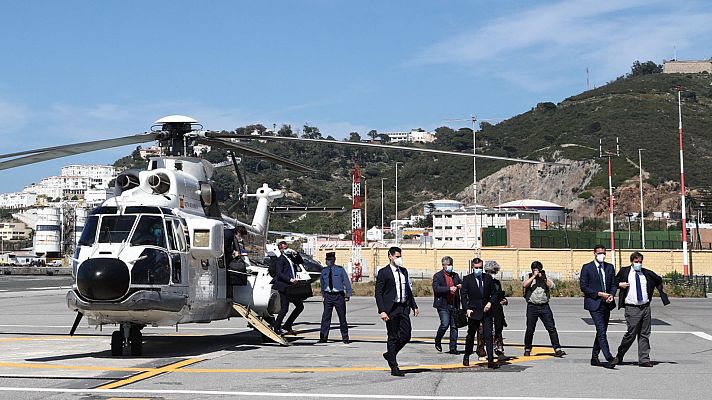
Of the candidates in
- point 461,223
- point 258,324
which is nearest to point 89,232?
point 258,324

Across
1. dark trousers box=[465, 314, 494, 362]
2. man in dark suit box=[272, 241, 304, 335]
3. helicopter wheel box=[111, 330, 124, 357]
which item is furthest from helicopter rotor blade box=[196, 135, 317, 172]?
dark trousers box=[465, 314, 494, 362]

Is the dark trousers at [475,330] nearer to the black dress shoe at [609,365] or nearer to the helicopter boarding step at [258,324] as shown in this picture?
the black dress shoe at [609,365]

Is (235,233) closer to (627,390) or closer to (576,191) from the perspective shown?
(627,390)

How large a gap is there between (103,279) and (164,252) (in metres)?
1.31

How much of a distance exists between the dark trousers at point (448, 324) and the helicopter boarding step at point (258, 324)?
3.10 meters

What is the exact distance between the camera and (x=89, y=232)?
15312mm

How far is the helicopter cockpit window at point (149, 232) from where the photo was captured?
49.5 feet

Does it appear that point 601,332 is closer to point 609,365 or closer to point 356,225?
point 609,365

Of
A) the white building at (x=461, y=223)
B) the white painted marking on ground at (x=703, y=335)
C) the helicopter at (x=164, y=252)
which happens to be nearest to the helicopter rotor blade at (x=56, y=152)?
the helicopter at (x=164, y=252)

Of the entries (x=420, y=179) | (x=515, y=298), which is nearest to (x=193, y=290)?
(x=515, y=298)

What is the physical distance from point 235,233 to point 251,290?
4.14ft

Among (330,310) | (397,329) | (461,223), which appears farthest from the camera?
(461,223)

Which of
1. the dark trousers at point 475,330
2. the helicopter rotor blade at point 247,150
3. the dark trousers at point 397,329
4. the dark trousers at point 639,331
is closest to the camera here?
the dark trousers at point 397,329

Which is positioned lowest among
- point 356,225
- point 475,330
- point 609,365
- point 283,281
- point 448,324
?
point 609,365
